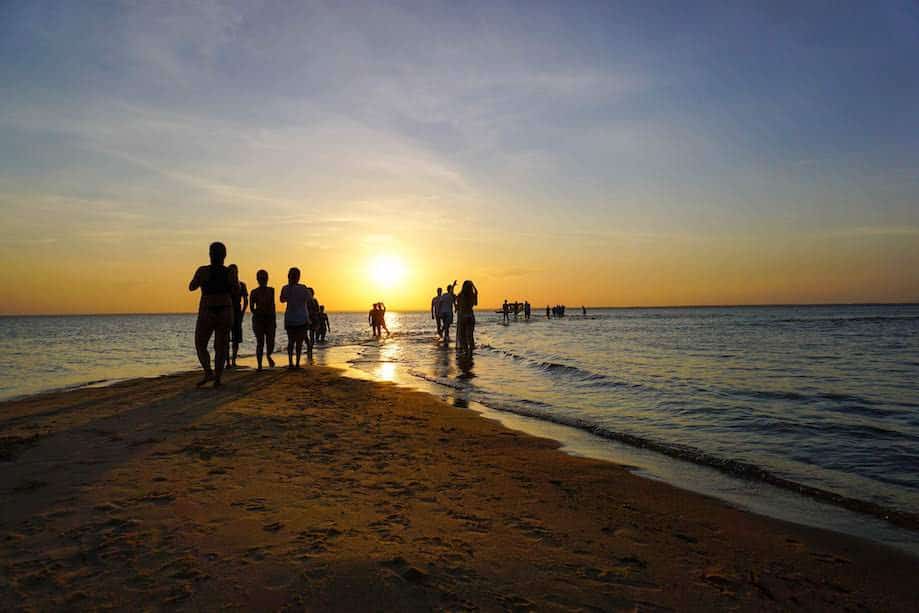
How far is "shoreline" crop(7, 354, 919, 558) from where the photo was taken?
3568 mm

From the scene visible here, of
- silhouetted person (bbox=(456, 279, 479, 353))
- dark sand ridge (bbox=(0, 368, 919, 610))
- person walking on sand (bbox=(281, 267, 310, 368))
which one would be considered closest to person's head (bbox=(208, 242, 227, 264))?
person walking on sand (bbox=(281, 267, 310, 368))

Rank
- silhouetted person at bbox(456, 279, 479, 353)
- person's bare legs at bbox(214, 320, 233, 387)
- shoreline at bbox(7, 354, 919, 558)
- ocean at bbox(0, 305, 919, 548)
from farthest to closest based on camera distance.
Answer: silhouetted person at bbox(456, 279, 479, 353) → person's bare legs at bbox(214, 320, 233, 387) → ocean at bbox(0, 305, 919, 548) → shoreline at bbox(7, 354, 919, 558)

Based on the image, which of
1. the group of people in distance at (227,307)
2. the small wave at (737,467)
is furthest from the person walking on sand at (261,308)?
the small wave at (737,467)

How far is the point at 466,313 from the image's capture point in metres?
17.7

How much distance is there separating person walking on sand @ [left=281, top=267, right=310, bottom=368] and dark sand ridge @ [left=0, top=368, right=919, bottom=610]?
Answer: 20.8ft

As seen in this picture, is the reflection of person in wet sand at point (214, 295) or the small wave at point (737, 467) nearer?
the small wave at point (737, 467)

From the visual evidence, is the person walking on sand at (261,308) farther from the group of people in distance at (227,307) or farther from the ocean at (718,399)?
the ocean at (718,399)

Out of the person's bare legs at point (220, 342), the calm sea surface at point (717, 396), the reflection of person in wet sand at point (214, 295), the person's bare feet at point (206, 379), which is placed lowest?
the calm sea surface at point (717, 396)

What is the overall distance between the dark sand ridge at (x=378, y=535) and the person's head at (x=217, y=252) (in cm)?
349

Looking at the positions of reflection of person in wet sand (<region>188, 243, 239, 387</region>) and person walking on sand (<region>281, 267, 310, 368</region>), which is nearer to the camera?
reflection of person in wet sand (<region>188, 243, 239, 387</region>)

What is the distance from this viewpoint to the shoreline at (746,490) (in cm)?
357

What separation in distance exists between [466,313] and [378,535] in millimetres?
14878

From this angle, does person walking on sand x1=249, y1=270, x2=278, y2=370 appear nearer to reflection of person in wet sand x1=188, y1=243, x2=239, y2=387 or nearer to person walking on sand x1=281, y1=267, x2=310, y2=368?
person walking on sand x1=281, y1=267, x2=310, y2=368

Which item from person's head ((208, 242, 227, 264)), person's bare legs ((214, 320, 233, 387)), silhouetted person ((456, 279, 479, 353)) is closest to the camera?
person's head ((208, 242, 227, 264))
